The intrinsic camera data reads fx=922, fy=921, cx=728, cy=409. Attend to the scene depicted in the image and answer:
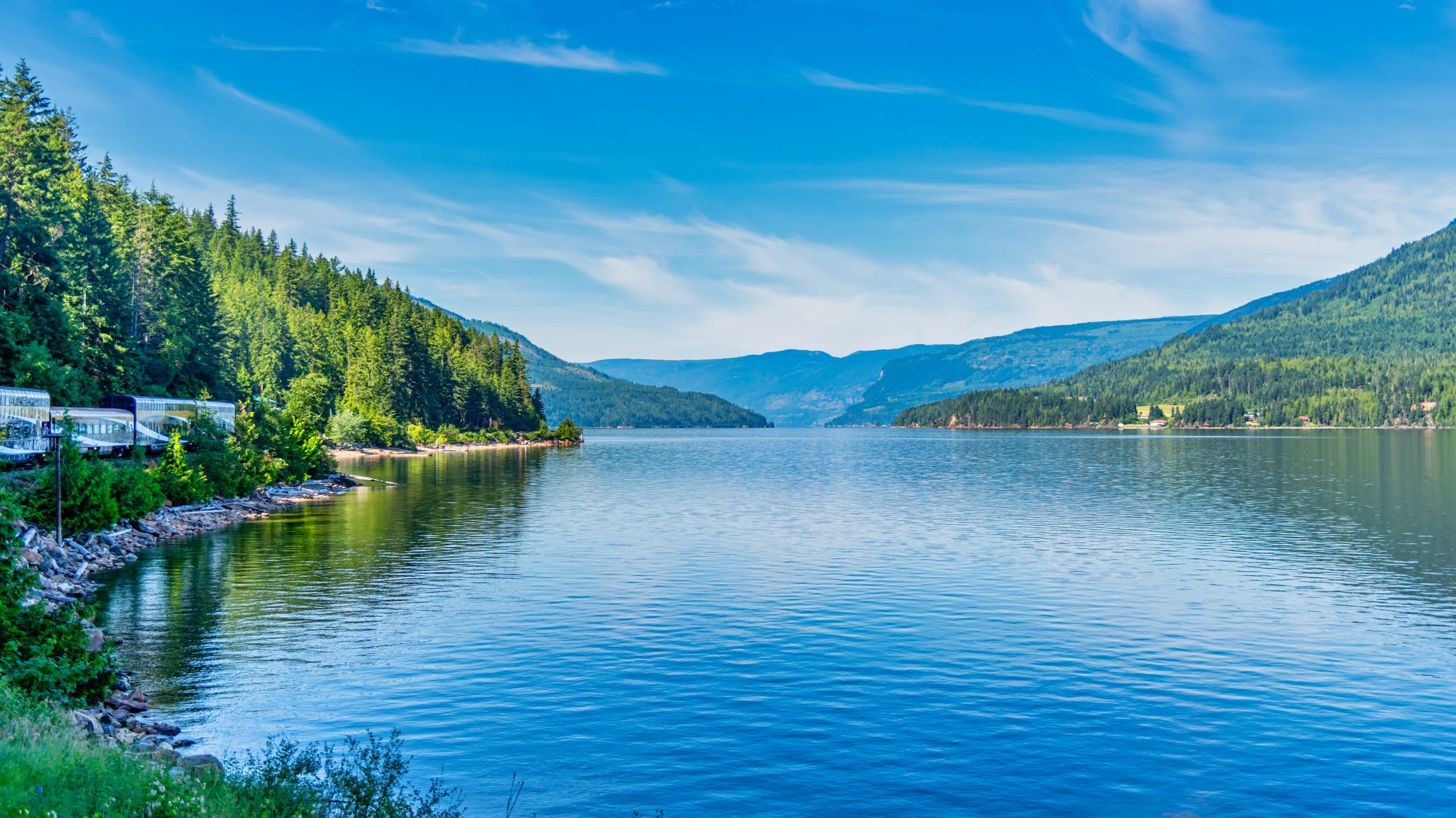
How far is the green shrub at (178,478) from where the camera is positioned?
214ft

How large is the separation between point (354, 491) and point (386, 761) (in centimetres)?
7684

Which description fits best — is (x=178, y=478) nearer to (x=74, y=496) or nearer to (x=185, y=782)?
(x=74, y=496)

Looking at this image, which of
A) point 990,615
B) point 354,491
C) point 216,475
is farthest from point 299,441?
point 990,615

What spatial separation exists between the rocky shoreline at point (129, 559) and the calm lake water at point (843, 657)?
1092mm

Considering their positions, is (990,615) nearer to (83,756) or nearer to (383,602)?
(383,602)

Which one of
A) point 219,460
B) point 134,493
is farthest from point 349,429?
point 134,493

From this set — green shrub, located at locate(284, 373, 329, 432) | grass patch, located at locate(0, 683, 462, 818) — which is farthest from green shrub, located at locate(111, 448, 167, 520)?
grass patch, located at locate(0, 683, 462, 818)

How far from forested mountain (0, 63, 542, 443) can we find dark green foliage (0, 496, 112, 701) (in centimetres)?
5059

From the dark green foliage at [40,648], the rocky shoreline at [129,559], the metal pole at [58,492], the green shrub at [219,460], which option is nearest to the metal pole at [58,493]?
the metal pole at [58,492]

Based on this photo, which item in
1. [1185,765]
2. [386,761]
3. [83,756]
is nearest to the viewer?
[83,756]

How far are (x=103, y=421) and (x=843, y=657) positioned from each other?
210ft

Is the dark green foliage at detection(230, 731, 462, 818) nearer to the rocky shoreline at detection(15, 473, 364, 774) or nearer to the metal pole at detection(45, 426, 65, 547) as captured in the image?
the rocky shoreline at detection(15, 473, 364, 774)

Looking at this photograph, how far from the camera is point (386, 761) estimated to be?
18.2 metres

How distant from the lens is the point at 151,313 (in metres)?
105
